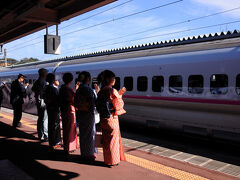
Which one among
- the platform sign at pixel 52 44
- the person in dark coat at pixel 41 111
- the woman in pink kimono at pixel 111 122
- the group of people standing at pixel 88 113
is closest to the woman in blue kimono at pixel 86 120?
the group of people standing at pixel 88 113

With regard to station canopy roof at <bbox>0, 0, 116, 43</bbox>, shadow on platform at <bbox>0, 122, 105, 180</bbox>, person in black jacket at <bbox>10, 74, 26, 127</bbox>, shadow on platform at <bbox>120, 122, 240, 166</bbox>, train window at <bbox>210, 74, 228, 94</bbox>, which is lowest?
shadow on platform at <bbox>120, 122, 240, 166</bbox>

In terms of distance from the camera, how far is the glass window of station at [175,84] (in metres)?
6.12

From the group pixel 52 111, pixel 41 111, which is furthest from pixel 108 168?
pixel 41 111

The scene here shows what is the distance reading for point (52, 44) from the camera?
7.44m

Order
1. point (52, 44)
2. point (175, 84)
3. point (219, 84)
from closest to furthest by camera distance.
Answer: point (219, 84) < point (175, 84) < point (52, 44)

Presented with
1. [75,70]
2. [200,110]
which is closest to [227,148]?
[200,110]

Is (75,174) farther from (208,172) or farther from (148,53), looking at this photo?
(148,53)

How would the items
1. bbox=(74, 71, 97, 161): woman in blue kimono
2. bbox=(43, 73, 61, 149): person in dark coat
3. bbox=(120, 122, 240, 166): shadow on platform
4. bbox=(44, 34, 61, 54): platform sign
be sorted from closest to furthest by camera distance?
bbox=(74, 71, 97, 161): woman in blue kimono < bbox=(43, 73, 61, 149): person in dark coat < bbox=(120, 122, 240, 166): shadow on platform < bbox=(44, 34, 61, 54): platform sign

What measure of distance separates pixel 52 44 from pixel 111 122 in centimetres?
459

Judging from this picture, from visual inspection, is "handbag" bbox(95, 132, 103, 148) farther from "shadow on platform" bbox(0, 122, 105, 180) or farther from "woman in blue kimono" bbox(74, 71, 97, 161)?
"shadow on platform" bbox(0, 122, 105, 180)

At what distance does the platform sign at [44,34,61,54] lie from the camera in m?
7.33

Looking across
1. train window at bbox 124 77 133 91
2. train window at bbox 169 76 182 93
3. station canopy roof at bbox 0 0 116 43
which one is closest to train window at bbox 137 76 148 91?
train window at bbox 124 77 133 91

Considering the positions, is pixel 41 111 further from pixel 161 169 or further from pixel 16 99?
pixel 161 169

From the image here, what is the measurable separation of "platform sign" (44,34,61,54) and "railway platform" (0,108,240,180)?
316cm
